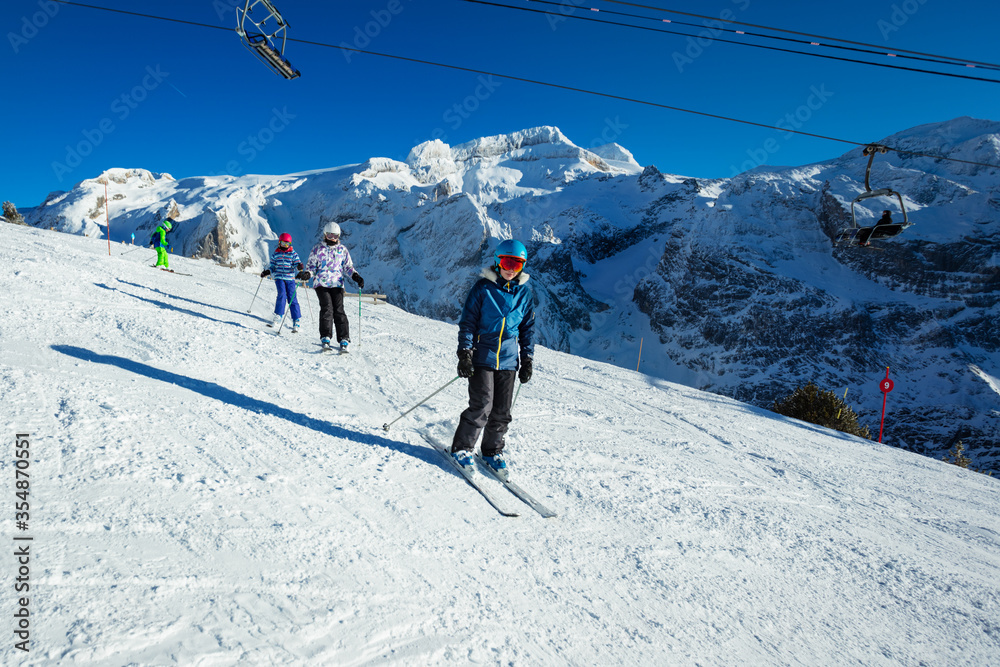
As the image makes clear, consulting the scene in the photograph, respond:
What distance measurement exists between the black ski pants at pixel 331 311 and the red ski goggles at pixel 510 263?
388 centimetres

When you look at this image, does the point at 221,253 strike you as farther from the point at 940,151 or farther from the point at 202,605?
the point at 940,151

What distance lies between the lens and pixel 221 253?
111 m

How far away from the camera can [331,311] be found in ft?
23.6

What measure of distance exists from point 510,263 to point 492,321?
488 millimetres

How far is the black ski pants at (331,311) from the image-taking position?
23.4 ft

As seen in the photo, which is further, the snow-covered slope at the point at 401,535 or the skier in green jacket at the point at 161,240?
the skier in green jacket at the point at 161,240

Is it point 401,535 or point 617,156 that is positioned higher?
point 617,156

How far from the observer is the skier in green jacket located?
1349 centimetres

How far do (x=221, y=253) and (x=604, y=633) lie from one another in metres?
127

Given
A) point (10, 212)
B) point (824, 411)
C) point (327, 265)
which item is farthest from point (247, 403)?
point (10, 212)

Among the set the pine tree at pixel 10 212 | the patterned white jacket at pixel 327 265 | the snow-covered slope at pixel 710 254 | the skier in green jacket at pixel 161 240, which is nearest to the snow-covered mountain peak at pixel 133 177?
the snow-covered slope at pixel 710 254

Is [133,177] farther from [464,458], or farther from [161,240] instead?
[464,458]

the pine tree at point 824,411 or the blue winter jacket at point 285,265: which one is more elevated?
the blue winter jacket at point 285,265

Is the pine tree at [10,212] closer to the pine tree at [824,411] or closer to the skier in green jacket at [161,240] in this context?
the skier in green jacket at [161,240]
